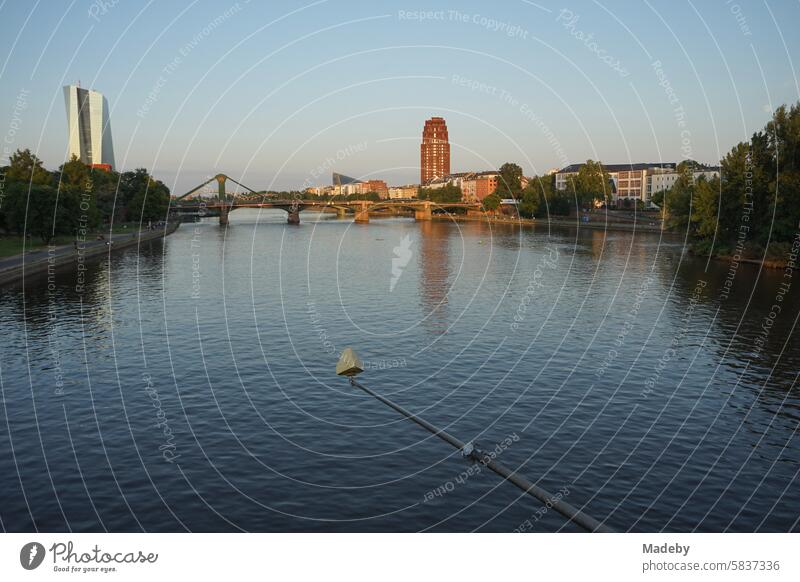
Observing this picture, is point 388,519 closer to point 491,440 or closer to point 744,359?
point 491,440

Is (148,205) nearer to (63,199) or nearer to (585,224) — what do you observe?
(63,199)

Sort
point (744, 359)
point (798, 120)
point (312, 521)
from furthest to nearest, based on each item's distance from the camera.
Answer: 1. point (798, 120)
2. point (744, 359)
3. point (312, 521)

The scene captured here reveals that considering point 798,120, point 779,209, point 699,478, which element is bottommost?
point 699,478

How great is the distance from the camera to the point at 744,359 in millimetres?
36906

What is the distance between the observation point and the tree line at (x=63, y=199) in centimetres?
8438

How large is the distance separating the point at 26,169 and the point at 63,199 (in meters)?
26.0

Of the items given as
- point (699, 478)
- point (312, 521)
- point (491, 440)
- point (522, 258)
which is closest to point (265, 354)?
point (491, 440)

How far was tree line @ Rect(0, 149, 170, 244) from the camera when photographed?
8438 centimetres

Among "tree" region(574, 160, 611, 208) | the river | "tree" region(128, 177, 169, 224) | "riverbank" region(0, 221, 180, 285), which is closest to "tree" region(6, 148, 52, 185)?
"riverbank" region(0, 221, 180, 285)

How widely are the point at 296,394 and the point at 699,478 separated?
16267mm

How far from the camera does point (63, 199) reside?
89.0 m

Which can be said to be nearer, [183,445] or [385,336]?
[183,445]

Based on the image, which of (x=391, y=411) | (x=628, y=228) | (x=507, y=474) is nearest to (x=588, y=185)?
(x=628, y=228)

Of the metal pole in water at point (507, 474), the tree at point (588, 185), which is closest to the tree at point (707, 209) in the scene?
the metal pole in water at point (507, 474)
